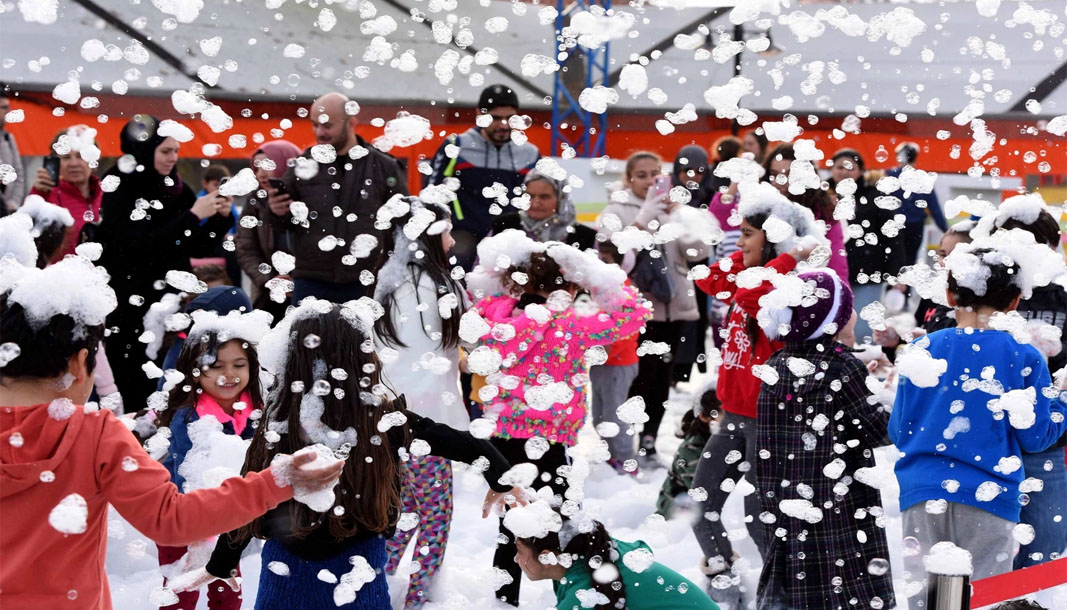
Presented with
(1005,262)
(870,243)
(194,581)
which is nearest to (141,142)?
(194,581)

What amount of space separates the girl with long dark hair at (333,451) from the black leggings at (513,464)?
985 mm

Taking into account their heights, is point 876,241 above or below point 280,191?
below

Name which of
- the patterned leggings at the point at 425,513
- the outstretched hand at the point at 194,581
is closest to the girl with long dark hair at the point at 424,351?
the patterned leggings at the point at 425,513

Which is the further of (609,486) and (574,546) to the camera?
(609,486)

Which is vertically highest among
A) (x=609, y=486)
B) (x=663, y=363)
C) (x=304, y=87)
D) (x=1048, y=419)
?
(x=304, y=87)

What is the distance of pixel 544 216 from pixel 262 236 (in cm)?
131

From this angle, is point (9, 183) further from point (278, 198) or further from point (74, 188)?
point (278, 198)

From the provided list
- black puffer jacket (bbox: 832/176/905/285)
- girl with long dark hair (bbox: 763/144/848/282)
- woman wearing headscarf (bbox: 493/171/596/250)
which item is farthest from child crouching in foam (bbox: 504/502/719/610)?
black puffer jacket (bbox: 832/176/905/285)

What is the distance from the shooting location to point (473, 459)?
2699mm

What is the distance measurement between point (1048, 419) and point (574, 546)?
4.65ft

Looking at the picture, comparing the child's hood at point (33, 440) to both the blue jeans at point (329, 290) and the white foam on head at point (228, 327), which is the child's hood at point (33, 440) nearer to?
the white foam on head at point (228, 327)

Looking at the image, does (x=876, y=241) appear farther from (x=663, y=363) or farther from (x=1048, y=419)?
(x=1048, y=419)

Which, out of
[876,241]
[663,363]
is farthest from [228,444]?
[876,241]

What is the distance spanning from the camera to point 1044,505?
3.28 m
